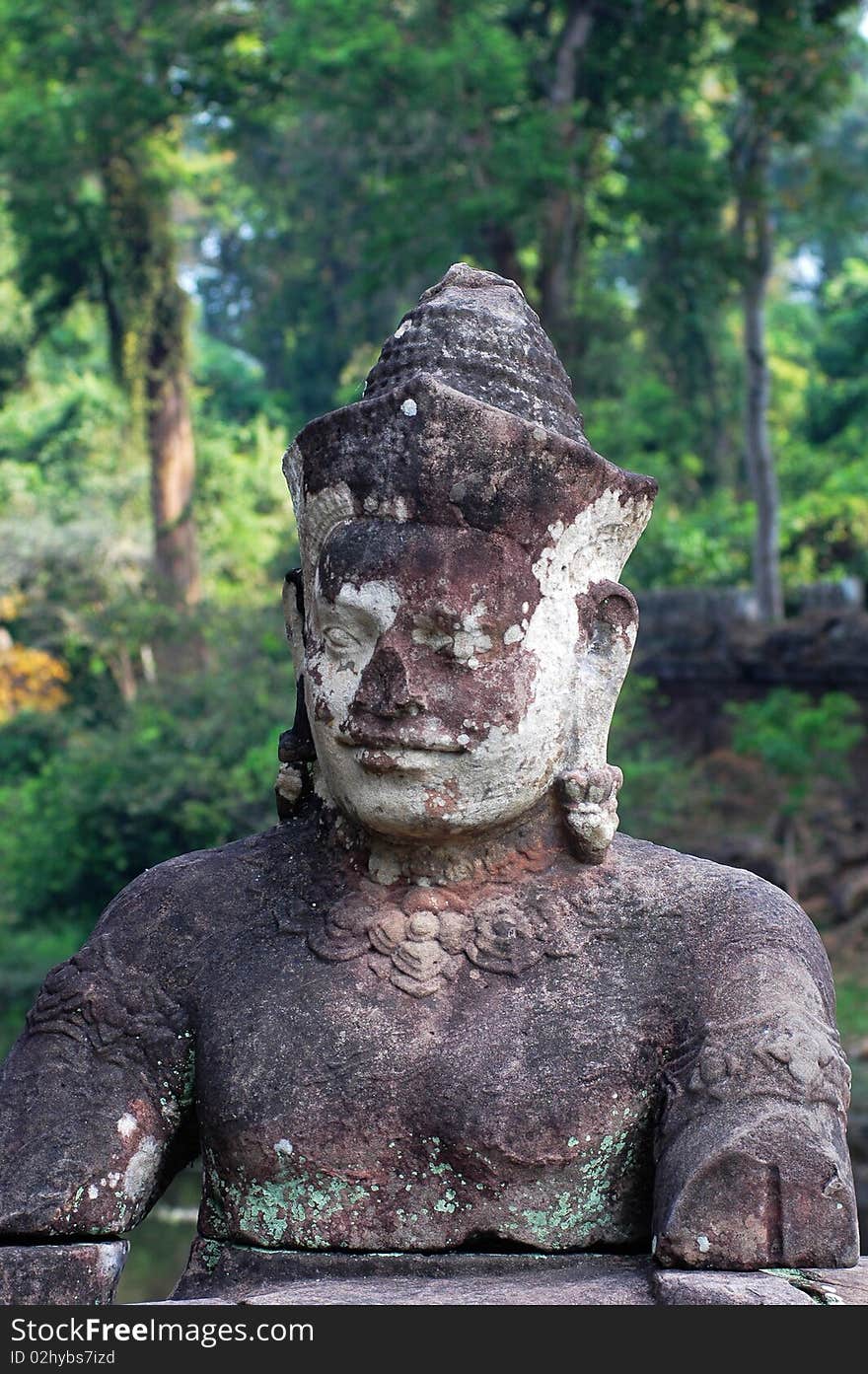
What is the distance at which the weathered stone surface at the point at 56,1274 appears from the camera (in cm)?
287

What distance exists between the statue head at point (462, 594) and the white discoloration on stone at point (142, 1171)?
74 cm

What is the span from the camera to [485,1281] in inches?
113

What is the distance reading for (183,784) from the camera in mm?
13758

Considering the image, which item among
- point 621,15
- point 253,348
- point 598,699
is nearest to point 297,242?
point 253,348

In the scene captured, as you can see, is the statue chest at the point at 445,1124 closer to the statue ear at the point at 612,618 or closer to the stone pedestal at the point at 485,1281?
the stone pedestal at the point at 485,1281

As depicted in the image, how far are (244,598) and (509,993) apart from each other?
1581 centimetres

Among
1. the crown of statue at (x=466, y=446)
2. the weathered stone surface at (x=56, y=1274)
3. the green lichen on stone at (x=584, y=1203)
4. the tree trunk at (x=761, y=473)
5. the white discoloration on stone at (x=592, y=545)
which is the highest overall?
the crown of statue at (x=466, y=446)

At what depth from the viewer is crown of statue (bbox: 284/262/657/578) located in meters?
3.08

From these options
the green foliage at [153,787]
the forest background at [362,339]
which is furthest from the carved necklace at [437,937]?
the green foliage at [153,787]

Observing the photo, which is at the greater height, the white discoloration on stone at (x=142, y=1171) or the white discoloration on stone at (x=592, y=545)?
the white discoloration on stone at (x=592, y=545)

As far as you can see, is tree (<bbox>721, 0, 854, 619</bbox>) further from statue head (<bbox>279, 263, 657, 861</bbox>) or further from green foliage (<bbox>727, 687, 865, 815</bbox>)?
statue head (<bbox>279, 263, 657, 861</bbox>)

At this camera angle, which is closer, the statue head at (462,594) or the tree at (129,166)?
the statue head at (462,594)
